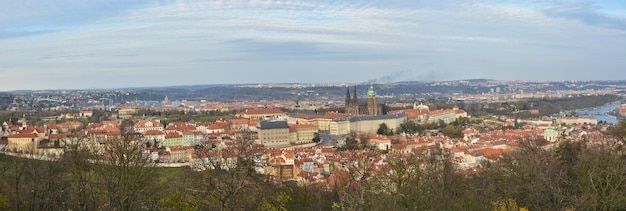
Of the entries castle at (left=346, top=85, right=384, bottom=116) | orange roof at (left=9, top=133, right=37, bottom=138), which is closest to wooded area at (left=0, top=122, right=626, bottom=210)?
orange roof at (left=9, top=133, right=37, bottom=138)

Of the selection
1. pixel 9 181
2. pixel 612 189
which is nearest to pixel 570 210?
pixel 612 189

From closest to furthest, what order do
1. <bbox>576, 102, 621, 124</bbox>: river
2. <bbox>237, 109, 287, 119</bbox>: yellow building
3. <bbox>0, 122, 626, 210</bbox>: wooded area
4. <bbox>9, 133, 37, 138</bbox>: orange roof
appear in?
<bbox>0, 122, 626, 210</bbox>: wooded area < <bbox>9, 133, 37, 138</bbox>: orange roof < <bbox>576, 102, 621, 124</bbox>: river < <bbox>237, 109, 287, 119</bbox>: yellow building

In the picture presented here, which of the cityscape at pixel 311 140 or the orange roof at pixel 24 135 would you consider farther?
the orange roof at pixel 24 135

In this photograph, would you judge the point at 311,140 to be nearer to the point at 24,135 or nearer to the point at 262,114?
the point at 24,135

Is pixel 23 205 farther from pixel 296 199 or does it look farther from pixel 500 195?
pixel 500 195

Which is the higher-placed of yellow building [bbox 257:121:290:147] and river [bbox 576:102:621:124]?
yellow building [bbox 257:121:290:147]

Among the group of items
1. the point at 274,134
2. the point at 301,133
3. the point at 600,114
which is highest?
the point at 274,134

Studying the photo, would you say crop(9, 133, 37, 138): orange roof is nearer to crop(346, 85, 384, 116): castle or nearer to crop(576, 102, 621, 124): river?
crop(346, 85, 384, 116): castle

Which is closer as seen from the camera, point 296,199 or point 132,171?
point 132,171

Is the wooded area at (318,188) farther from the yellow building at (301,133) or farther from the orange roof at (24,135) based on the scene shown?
the yellow building at (301,133)

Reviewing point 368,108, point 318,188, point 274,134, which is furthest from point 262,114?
point 318,188

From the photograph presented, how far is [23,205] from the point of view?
1841cm

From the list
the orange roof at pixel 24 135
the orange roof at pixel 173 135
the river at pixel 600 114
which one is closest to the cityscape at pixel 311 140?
the orange roof at pixel 24 135

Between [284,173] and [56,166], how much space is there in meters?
13.2
